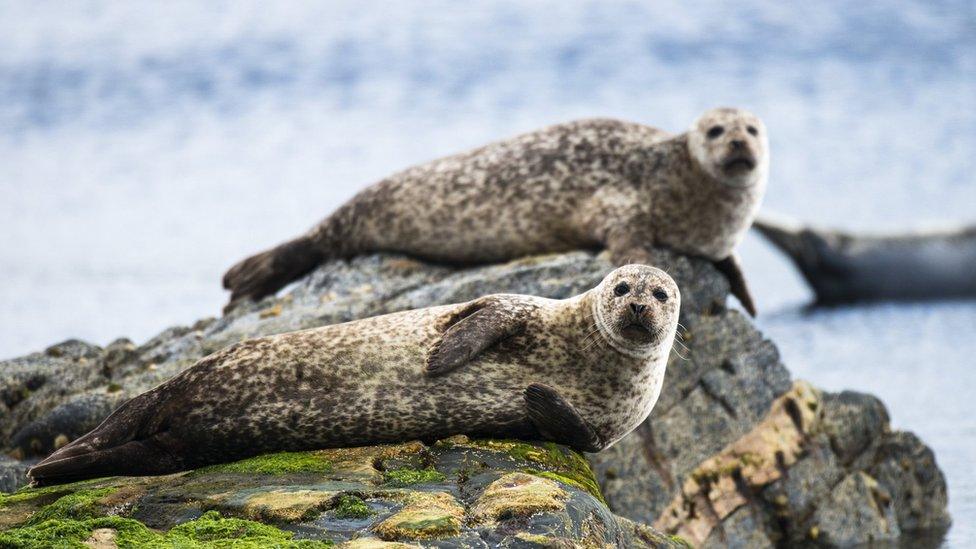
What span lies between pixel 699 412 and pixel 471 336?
3395mm

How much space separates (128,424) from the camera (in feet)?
24.5

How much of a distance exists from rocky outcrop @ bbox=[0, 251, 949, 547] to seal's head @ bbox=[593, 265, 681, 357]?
2.09m

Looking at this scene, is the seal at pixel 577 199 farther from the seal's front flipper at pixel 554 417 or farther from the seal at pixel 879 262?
the seal at pixel 879 262

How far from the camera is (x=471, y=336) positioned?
7359mm

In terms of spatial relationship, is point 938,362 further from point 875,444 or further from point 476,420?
point 476,420

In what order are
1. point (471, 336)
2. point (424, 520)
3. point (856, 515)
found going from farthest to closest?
point (856, 515), point (471, 336), point (424, 520)

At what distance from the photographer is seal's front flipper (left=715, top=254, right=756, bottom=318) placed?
1072cm

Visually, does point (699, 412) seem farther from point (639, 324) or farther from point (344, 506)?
point (344, 506)

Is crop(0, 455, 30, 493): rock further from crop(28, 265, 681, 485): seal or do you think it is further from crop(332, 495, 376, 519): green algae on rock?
crop(332, 495, 376, 519): green algae on rock

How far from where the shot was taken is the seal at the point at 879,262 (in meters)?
23.4

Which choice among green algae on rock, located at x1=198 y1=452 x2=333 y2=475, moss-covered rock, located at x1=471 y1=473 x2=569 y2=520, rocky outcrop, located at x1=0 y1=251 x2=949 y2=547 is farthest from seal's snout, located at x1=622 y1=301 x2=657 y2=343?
rocky outcrop, located at x1=0 y1=251 x2=949 y2=547

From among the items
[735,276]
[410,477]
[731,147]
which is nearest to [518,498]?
[410,477]

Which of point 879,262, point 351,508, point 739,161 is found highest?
point 351,508

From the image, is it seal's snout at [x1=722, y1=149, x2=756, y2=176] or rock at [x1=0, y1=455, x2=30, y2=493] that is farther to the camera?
seal's snout at [x1=722, y1=149, x2=756, y2=176]
